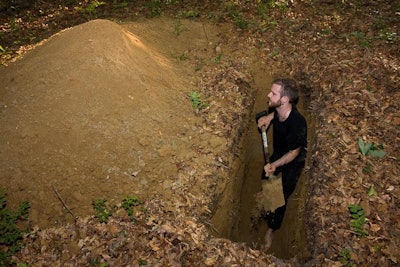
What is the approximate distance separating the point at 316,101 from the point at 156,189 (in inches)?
143

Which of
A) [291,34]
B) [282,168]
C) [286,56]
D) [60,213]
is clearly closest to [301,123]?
[282,168]

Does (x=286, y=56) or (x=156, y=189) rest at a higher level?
(x=286, y=56)

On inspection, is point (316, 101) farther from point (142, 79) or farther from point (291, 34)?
point (142, 79)

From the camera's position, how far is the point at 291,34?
21.9ft

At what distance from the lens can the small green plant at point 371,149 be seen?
4.18 meters

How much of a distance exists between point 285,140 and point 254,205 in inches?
61.0

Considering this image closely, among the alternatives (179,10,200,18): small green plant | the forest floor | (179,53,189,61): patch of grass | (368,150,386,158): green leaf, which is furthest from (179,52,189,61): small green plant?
(368,150,386,158): green leaf

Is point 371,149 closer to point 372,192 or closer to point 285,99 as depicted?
point 372,192

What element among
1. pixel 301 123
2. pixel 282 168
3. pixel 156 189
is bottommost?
pixel 282 168

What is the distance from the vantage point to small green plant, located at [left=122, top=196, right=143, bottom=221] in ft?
12.1

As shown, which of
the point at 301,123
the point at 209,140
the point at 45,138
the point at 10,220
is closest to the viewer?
the point at 10,220

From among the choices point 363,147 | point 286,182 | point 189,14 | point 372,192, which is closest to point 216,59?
point 189,14

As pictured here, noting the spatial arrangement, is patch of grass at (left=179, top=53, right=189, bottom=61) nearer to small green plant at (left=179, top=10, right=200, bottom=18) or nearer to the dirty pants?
small green plant at (left=179, top=10, right=200, bottom=18)

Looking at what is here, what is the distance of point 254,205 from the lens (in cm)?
545
